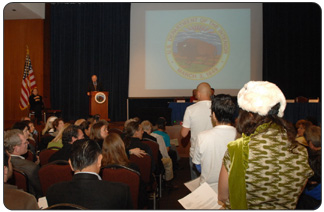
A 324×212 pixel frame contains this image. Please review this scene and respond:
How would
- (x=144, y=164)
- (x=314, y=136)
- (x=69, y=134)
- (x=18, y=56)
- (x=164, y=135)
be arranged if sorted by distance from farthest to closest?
(x=18, y=56), (x=164, y=135), (x=69, y=134), (x=144, y=164), (x=314, y=136)

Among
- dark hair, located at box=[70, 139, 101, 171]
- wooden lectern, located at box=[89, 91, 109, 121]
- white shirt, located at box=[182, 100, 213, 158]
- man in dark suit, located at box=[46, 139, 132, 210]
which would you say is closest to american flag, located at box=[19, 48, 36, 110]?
wooden lectern, located at box=[89, 91, 109, 121]

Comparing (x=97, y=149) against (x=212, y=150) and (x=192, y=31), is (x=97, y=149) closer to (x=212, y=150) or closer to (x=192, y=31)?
(x=212, y=150)

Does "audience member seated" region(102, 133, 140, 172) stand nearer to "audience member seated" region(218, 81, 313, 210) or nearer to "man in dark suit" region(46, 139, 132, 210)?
"man in dark suit" region(46, 139, 132, 210)

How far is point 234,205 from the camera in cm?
134

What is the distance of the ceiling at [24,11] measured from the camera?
9.93m

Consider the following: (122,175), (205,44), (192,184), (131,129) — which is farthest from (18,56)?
(192,184)

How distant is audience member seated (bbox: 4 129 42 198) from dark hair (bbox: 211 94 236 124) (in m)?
1.58

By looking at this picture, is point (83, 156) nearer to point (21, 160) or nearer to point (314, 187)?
point (21, 160)

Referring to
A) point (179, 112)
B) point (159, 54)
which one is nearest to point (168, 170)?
point (179, 112)

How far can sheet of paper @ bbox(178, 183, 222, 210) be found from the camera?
166cm

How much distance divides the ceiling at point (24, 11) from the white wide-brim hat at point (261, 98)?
997 centimetres

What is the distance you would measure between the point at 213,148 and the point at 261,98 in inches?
29.5

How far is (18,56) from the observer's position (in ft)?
37.2

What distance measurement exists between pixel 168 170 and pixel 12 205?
9.17 feet
